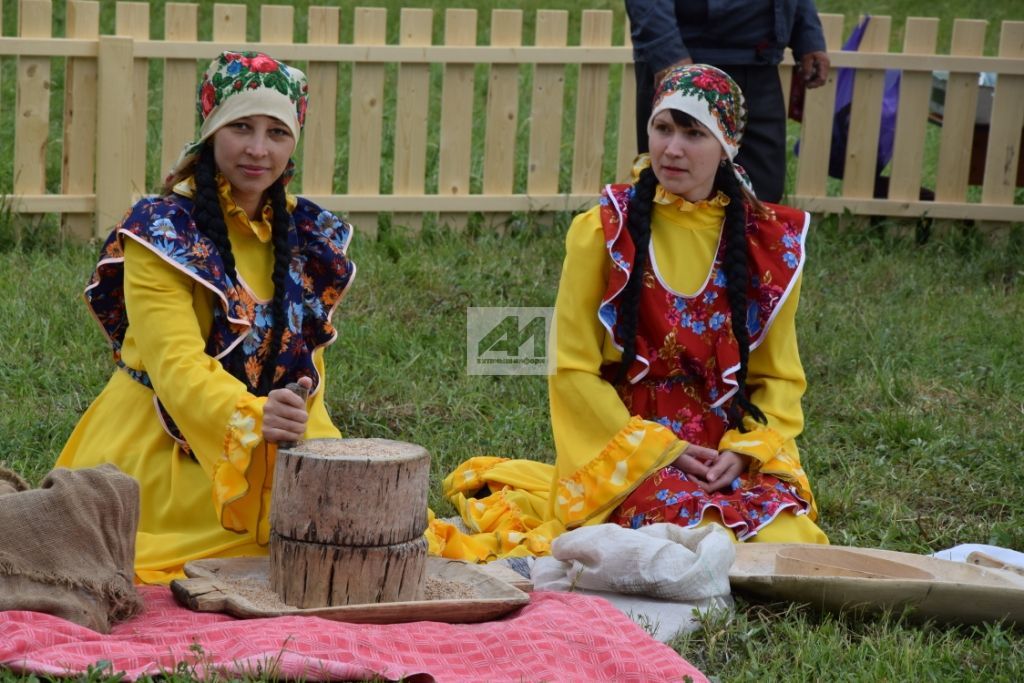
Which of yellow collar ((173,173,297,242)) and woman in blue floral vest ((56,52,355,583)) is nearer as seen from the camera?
woman in blue floral vest ((56,52,355,583))

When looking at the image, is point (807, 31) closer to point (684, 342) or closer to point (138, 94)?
point (684, 342)

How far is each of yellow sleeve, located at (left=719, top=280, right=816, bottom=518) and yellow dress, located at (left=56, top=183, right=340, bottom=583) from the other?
120 centimetres

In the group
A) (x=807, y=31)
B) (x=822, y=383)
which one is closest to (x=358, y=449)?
(x=822, y=383)

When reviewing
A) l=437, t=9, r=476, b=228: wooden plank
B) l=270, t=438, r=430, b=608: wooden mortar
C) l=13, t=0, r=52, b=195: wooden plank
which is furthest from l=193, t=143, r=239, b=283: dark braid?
l=437, t=9, r=476, b=228: wooden plank

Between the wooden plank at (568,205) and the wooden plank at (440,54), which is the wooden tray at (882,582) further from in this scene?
the wooden plank at (440,54)

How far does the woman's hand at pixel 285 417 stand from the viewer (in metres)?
3.37

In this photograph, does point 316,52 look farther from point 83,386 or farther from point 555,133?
point 83,386

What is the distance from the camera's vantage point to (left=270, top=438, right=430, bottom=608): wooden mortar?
10.5ft

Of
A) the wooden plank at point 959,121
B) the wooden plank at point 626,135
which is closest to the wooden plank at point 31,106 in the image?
the wooden plank at point 626,135

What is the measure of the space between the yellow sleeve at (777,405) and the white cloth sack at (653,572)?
499 mm

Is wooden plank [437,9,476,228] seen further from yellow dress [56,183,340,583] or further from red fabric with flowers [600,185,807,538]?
yellow dress [56,183,340,583]

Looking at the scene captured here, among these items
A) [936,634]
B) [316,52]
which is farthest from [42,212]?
[936,634]

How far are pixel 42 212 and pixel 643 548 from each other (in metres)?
4.46

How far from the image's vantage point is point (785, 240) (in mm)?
4328
